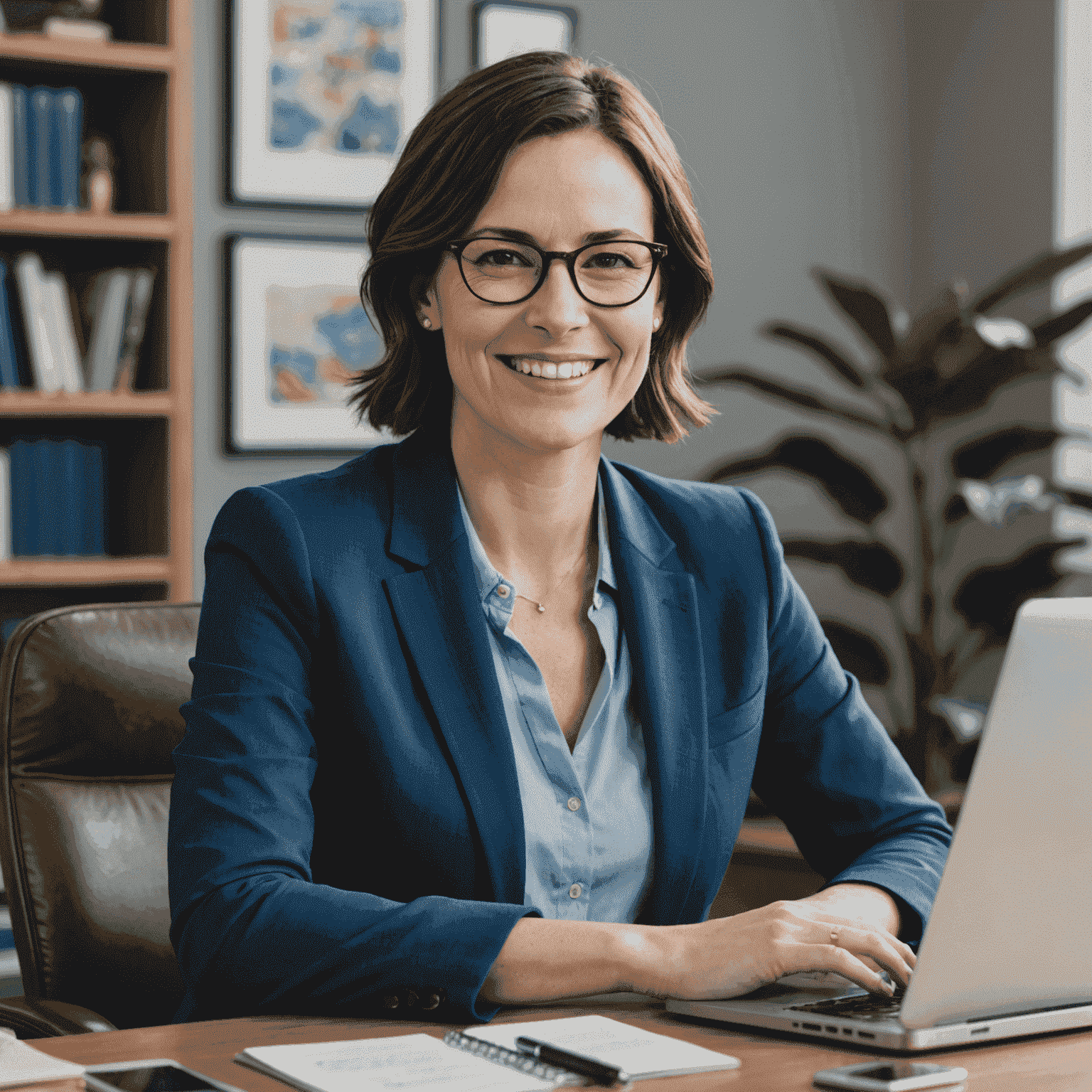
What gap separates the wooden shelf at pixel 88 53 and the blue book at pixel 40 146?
80mm

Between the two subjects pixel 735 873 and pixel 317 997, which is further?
pixel 735 873

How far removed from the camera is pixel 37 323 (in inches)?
119

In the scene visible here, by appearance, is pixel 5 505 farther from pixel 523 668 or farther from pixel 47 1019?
pixel 523 668

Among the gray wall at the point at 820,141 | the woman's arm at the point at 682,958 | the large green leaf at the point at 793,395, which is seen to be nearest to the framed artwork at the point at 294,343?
the gray wall at the point at 820,141

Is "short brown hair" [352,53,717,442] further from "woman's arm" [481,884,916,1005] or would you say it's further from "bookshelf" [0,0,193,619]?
"bookshelf" [0,0,193,619]

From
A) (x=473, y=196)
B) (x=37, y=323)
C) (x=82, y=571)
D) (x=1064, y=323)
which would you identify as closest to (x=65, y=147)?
(x=37, y=323)

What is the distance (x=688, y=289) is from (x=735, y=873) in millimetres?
1177

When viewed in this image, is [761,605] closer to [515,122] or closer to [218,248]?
[515,122]

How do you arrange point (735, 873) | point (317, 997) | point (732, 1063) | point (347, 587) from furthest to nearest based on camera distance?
point (735, 873)
point (347, 587)
point (317, 997)
point (732, 1063)

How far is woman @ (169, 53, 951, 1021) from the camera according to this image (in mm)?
1175

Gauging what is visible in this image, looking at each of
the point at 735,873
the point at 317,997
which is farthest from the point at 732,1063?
the point at 735,873

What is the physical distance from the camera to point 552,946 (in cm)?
115

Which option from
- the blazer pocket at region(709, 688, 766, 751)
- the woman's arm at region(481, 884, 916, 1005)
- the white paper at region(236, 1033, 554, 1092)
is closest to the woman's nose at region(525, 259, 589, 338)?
the blazer pocket at region(709, 688, 766, 751)

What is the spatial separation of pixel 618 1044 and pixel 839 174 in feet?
11.6
